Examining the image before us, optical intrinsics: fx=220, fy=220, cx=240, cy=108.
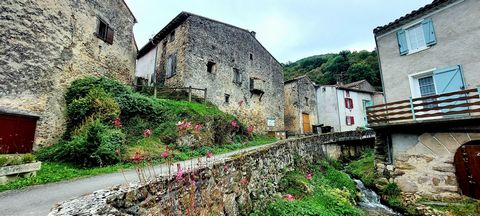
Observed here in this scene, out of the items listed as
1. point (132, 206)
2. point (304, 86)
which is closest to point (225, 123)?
point (132, 206)

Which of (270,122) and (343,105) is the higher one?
(343,105)

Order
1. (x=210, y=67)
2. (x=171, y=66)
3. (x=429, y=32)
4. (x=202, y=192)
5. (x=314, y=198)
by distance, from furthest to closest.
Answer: (x=210, y=67)
(x=171, y=66)
(x=429, y=32)
(x=314, y=198)
(x=202, y=192)

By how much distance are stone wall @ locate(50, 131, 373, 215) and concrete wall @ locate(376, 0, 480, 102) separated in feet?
24.4

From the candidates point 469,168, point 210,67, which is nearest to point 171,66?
point 210,67

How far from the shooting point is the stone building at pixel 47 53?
8.12 metres

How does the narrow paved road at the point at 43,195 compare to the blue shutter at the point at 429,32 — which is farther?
the blue shutter at the point at 429,32

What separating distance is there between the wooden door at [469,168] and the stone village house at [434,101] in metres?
0.02

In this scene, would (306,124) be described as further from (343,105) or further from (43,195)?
(43,195)

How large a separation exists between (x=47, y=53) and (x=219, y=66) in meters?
11.1

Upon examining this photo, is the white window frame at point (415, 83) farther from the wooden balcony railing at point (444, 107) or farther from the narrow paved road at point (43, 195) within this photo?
the narrow paved road at point (43, 195)

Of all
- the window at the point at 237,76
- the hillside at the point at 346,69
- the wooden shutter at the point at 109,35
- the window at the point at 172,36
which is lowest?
the window at the point at 237,76

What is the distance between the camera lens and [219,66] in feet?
60.0

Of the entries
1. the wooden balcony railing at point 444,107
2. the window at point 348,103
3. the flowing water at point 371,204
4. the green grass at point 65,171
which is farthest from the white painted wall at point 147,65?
the window at point 348,103

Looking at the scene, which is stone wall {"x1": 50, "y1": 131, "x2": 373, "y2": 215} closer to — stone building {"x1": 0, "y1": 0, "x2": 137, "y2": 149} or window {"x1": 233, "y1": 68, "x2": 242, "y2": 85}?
stone building {"x1": 0, "y1": 0, "x2": 137, "y2": 149}
